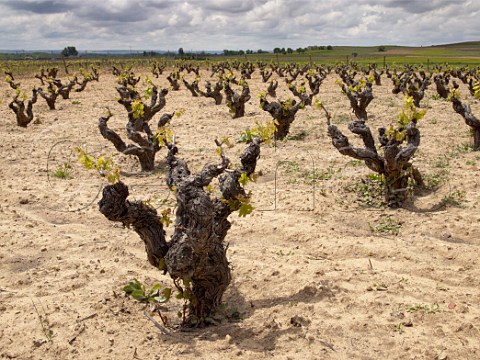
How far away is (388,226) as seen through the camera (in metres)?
6.91

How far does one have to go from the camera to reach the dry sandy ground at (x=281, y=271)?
13.4 feet

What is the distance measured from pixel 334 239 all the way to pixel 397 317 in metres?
2.11

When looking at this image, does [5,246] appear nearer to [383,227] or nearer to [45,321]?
[45,321]

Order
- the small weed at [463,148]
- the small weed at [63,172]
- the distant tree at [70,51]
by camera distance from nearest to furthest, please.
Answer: the small weed at [63,172], the small weed at [463,148], the distant tree at [70,51]

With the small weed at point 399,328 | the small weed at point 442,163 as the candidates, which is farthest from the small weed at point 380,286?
the small weed at point 442,163

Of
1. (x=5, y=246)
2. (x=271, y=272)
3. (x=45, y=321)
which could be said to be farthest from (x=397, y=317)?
(x=5, y=246)

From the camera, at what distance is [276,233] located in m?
6.86

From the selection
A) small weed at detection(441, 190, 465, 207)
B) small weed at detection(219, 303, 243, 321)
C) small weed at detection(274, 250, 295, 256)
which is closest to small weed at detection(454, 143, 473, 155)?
small weed at detection(441, 190, 465, 207)

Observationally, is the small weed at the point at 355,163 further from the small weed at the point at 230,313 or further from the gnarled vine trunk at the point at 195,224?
the small weed at the point at 230,313

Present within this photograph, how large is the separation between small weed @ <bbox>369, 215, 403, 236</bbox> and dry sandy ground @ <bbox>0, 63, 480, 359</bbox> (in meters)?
0.03

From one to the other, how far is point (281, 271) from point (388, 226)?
7.69ft

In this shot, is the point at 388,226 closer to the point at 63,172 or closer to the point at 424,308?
the point at 424,308

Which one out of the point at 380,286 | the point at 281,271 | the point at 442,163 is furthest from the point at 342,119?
the point at 380,286

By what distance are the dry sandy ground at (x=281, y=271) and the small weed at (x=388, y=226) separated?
26mm
